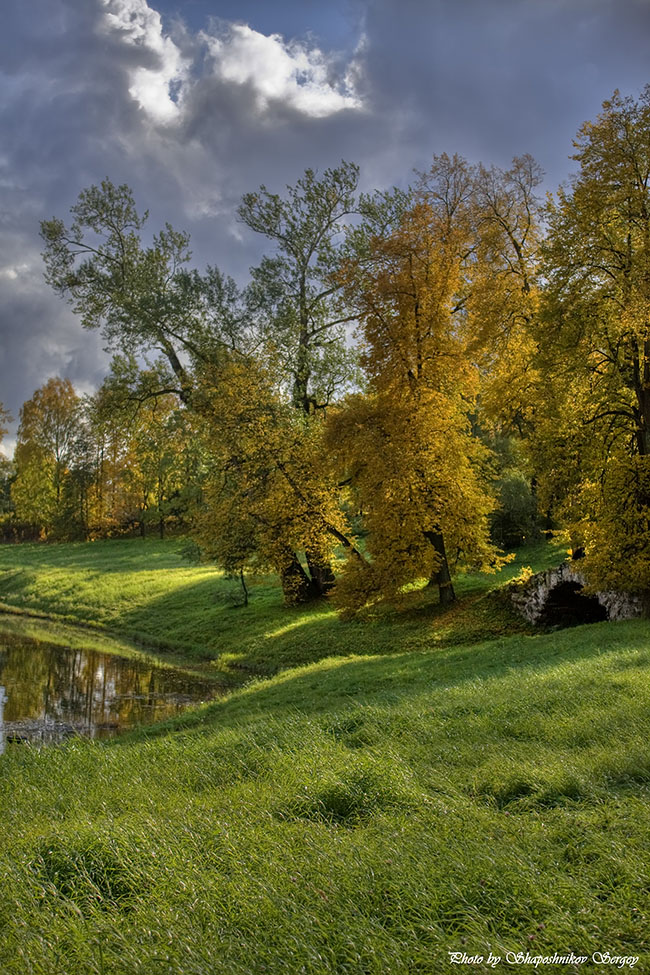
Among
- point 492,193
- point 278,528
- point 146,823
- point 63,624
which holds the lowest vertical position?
point 63,624

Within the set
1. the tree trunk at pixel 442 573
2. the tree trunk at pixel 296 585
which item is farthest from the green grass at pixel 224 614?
the tree trunk at pixel 296 585

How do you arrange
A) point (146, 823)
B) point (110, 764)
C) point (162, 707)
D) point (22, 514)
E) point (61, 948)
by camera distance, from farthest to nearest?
1. point (22, 514)
2. point (162, 707)
3. point (110, 764)
4. point (146, 823)
5. point (61, 948)

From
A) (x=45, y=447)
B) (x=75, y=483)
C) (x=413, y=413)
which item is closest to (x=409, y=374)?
(x=413, y=413)

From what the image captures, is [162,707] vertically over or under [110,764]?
under

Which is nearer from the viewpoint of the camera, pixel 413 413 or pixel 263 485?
pixel 413 413

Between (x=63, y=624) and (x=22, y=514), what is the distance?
44.8 m

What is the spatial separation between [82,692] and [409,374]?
13668mm

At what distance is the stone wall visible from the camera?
17750 mm

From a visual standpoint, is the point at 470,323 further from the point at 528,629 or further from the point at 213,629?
the point at 213,629

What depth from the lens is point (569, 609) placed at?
19766 millimetres

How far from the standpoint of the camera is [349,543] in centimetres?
2438

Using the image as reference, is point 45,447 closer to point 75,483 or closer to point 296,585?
point 75,483

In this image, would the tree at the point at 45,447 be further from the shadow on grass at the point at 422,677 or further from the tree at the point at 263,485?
the shadow on grass at the point at 422,677

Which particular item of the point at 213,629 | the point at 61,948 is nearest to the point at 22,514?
the point at 213,629
